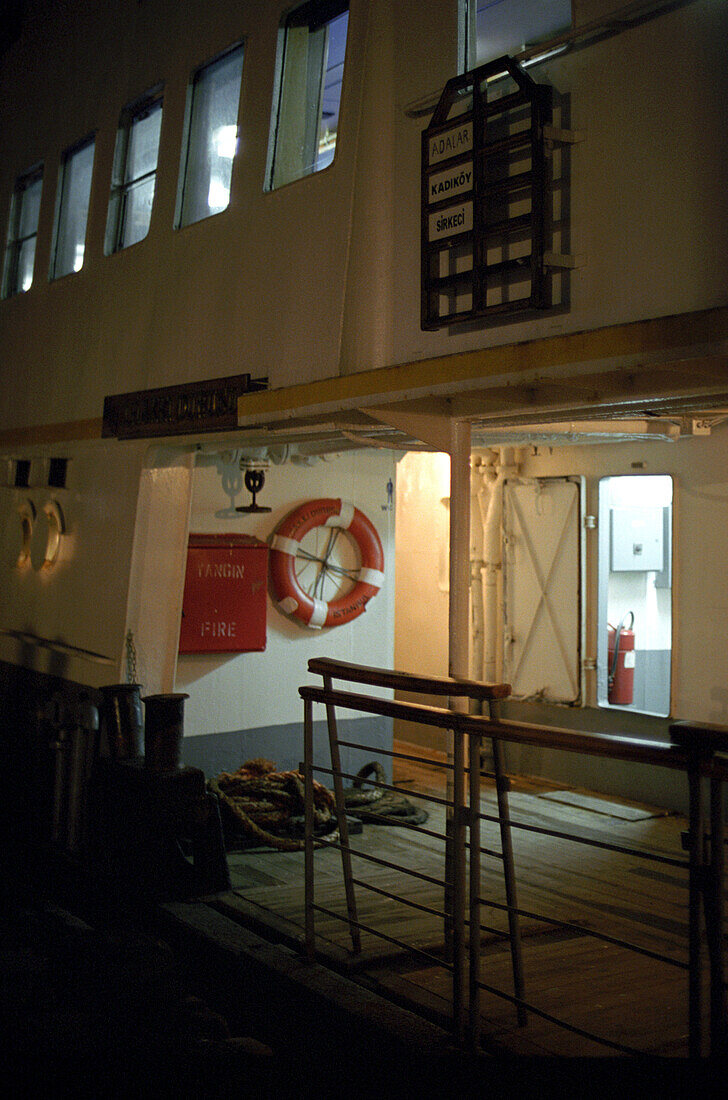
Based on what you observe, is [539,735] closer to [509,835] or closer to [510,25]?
[509,835]

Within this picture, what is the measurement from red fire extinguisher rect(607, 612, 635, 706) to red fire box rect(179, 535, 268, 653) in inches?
115

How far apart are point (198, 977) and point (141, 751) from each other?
1.68 m

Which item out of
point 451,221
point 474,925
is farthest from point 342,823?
point 451,221

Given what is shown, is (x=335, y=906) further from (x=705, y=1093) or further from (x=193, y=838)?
(x=705, y=1093)

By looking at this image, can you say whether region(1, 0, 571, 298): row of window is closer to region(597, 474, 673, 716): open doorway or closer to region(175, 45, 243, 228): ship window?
region(175, 45, 243, 228): ship window

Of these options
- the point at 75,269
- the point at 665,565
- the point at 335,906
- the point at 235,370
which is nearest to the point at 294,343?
the point at 235,370

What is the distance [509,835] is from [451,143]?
115 inches

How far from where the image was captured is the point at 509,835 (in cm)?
351

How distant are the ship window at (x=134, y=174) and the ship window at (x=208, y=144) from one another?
60cm

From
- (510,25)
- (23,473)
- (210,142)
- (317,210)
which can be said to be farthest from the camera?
(23,473)

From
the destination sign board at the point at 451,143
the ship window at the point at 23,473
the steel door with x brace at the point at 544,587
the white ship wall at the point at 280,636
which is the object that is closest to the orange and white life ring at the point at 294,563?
the white ship wall at the point at 280,636

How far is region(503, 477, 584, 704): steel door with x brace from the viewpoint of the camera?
8.02m

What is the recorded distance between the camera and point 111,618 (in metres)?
6.80

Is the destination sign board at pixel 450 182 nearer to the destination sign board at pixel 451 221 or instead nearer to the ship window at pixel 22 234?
the destination sign board at pixel 451 221
